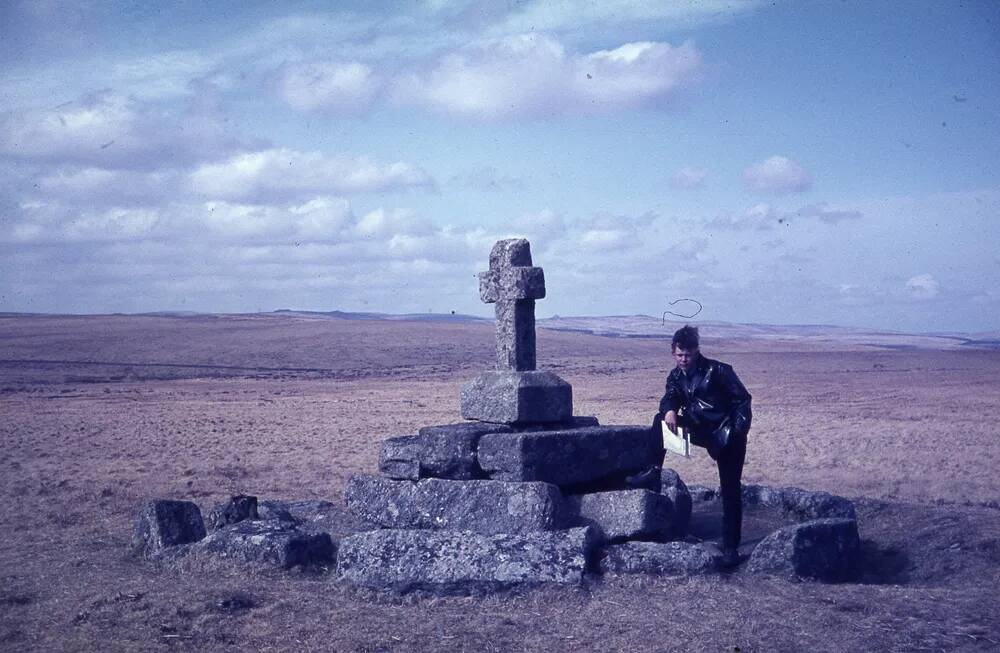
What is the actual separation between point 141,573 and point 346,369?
51760mm

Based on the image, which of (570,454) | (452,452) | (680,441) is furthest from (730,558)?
(452,452)

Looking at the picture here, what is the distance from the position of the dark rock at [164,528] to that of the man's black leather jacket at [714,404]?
17.9 feet

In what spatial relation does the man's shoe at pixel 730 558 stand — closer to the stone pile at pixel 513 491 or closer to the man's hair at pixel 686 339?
the stone pile at pixel 513 491

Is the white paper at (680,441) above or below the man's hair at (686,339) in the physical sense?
below

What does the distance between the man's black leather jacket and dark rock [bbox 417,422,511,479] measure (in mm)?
2044

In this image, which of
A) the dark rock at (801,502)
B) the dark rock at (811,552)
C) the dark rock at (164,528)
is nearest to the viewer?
the dark rock at (811,552)

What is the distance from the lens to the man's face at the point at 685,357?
9.09 m

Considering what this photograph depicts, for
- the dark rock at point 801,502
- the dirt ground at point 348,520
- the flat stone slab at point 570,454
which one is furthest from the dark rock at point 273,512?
the dark rock at point 801,502

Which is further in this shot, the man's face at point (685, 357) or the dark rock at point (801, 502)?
the dark rock at point (801, 502)

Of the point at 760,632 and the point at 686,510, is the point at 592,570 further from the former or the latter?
the point at 686,510

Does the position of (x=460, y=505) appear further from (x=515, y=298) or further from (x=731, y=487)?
(x=731, y=487)

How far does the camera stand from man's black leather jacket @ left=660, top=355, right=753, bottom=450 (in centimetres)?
902

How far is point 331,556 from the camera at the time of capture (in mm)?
9219

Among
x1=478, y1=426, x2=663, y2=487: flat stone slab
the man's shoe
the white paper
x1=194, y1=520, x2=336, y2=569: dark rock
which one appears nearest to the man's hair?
the white paper
